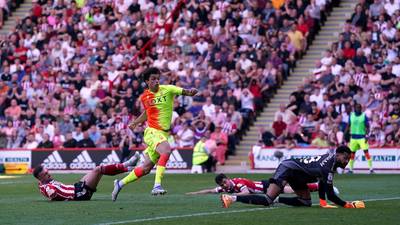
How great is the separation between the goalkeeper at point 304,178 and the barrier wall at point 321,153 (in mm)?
14659

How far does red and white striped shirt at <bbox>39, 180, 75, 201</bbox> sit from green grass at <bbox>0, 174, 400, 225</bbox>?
0.66 ft

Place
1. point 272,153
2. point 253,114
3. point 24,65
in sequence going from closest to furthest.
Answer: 1. point 272,153
2. point 253,114
3. point 24,65

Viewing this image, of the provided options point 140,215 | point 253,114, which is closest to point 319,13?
point 253,114

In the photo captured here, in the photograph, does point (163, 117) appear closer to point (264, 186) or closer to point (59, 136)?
point (264, 186)

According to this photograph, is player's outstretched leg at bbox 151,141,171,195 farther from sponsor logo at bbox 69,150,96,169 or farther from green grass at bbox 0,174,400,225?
sponsor logo at bbox 69,150,96,169

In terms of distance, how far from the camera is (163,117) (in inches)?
→ 781

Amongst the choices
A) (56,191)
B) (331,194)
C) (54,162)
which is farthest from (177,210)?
(54,162)

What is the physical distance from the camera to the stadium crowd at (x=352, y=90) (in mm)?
32219

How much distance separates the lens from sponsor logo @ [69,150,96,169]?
114ft

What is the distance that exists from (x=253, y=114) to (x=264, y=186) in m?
15.5

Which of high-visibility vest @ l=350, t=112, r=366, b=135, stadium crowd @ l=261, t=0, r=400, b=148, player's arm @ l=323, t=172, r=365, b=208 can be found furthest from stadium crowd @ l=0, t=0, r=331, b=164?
player's arm @ l=323, t=172, r=365, b=208

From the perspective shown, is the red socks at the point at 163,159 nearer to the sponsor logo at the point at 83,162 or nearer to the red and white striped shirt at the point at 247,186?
the red and white striped shirt at the point at 247,186

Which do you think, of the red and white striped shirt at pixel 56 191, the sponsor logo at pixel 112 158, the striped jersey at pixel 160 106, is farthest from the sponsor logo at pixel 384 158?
the red and white striped shirt at pixel 56 191

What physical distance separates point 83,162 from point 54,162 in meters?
1.03
